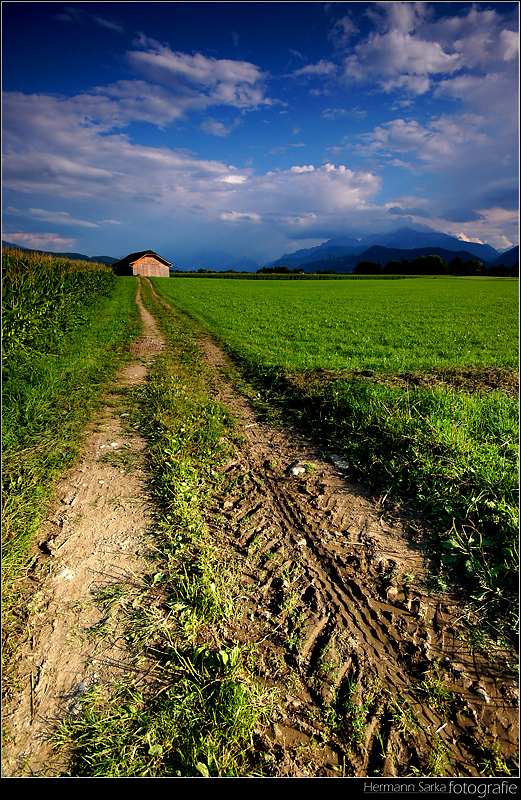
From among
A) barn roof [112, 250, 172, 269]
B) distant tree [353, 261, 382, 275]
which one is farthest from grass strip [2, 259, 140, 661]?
distant tree [353, 261, 382, 275]

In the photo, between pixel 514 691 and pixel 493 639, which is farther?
pixel 493 639

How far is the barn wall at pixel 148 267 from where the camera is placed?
59000 millimetres

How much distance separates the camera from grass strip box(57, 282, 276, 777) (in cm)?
218

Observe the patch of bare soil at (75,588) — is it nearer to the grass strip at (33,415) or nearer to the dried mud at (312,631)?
the dried mud at (312,631)

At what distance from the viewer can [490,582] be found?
128 inches

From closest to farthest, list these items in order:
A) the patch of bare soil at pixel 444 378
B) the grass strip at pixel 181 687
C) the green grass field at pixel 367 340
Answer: the grass strip at pixel 181 687 < the patch of bare soil at pixel 444 378 < the green grass field at pixel 367 340

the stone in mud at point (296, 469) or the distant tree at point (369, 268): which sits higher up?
the distant tree at point (369, 268)

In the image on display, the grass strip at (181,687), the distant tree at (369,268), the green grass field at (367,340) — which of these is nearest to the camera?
the grass strip at (181,687)

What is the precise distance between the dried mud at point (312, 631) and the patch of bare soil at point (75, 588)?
0.01 m

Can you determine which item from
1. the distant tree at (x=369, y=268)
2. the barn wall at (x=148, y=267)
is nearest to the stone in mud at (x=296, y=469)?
the barn wall at (x=148, y=267)

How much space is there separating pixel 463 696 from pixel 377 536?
1577mm

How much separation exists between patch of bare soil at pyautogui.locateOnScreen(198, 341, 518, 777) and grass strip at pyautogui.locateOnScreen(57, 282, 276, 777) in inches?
8.9
